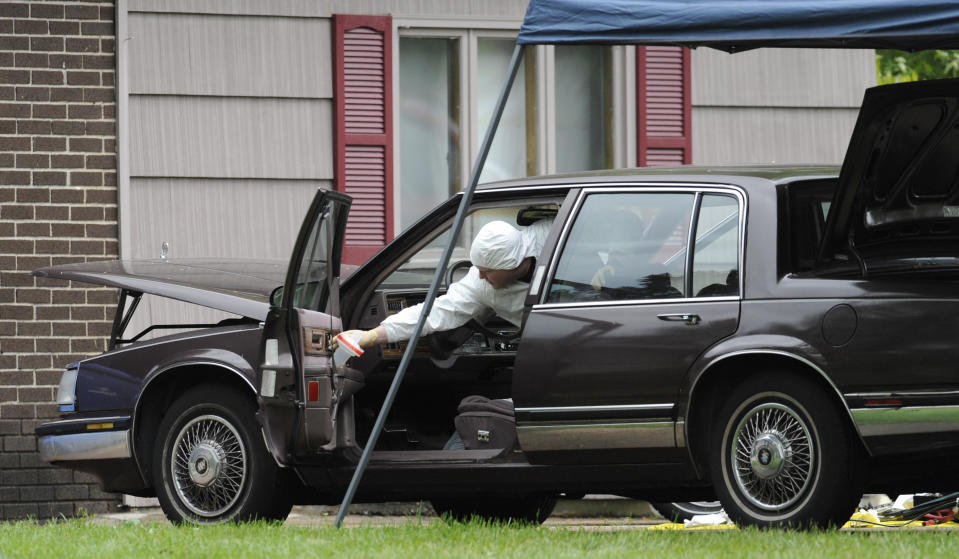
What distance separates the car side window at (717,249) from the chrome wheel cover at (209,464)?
7.45 feet

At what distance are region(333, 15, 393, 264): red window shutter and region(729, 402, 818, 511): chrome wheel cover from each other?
531 cm

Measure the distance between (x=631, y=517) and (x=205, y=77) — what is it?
4.19 m

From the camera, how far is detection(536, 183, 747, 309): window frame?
647 cm

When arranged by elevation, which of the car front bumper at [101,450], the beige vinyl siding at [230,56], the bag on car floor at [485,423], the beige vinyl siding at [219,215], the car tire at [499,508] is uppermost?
the beige vinyl siding at [230,56]

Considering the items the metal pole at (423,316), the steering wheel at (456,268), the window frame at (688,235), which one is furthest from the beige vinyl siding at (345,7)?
the window frame at (688,235)

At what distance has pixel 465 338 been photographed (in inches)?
294

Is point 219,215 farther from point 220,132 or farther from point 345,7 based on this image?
point 345,7

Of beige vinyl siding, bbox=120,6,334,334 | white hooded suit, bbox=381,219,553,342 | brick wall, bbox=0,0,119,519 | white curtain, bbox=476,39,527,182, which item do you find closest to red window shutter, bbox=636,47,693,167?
white curtain, bbox=476,39,527,182

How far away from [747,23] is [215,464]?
3110 millimetres

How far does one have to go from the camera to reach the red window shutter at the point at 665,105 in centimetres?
1171

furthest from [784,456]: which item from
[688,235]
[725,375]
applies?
[688,235]

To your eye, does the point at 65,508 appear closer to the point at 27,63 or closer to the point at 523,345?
the point at 27,63

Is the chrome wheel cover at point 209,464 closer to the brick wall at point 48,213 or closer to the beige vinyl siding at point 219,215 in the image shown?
the brick wall at point 48,213

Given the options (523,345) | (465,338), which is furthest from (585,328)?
(465,338)
